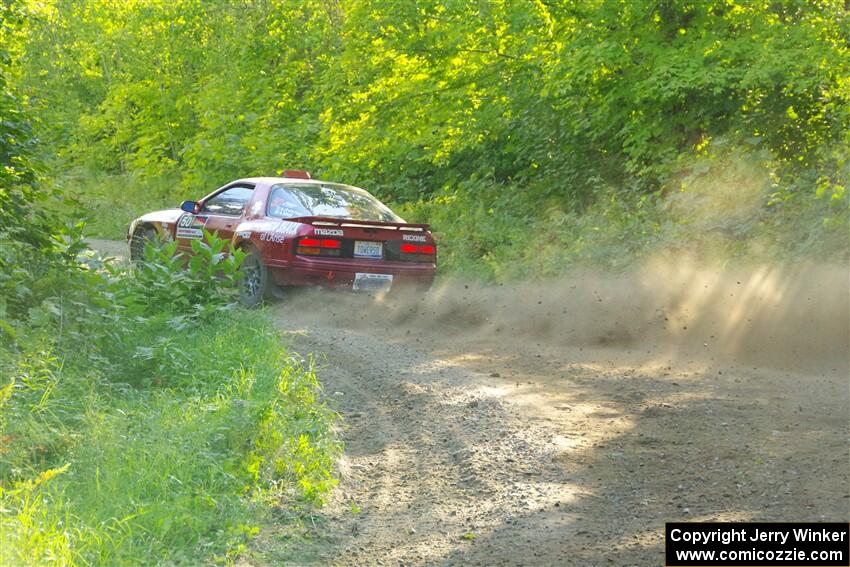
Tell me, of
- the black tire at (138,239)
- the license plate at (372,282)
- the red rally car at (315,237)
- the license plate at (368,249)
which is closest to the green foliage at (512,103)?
the black tire at (138,239)

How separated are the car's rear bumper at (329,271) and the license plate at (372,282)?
Answer: 0.14ft

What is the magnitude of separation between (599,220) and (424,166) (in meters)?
6.62

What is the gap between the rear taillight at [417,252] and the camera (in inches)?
524

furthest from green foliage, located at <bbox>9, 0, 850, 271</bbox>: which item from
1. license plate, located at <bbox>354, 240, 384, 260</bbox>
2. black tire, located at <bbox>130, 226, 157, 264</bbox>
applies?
license plate, located at <bbox>354, 240, 384, 260</bbox>

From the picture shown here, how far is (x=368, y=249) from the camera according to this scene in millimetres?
13055

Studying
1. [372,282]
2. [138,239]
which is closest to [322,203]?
[372,282]

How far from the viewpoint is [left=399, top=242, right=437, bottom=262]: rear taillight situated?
13.3 metres

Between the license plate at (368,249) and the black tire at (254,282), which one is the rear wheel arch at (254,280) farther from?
the license plate at (368,249)

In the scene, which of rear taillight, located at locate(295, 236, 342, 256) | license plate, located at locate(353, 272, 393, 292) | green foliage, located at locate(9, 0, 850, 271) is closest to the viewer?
rear taillight, located at locate(295, 236, 342, 256)

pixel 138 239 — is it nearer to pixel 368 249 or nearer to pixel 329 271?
pixel 329 271

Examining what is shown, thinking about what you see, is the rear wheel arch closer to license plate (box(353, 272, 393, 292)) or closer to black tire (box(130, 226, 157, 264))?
license plate (box(353, 272, 393, 292))

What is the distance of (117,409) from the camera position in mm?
6336

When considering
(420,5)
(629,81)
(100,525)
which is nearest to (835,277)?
(629,81)

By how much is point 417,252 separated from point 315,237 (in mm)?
1367
